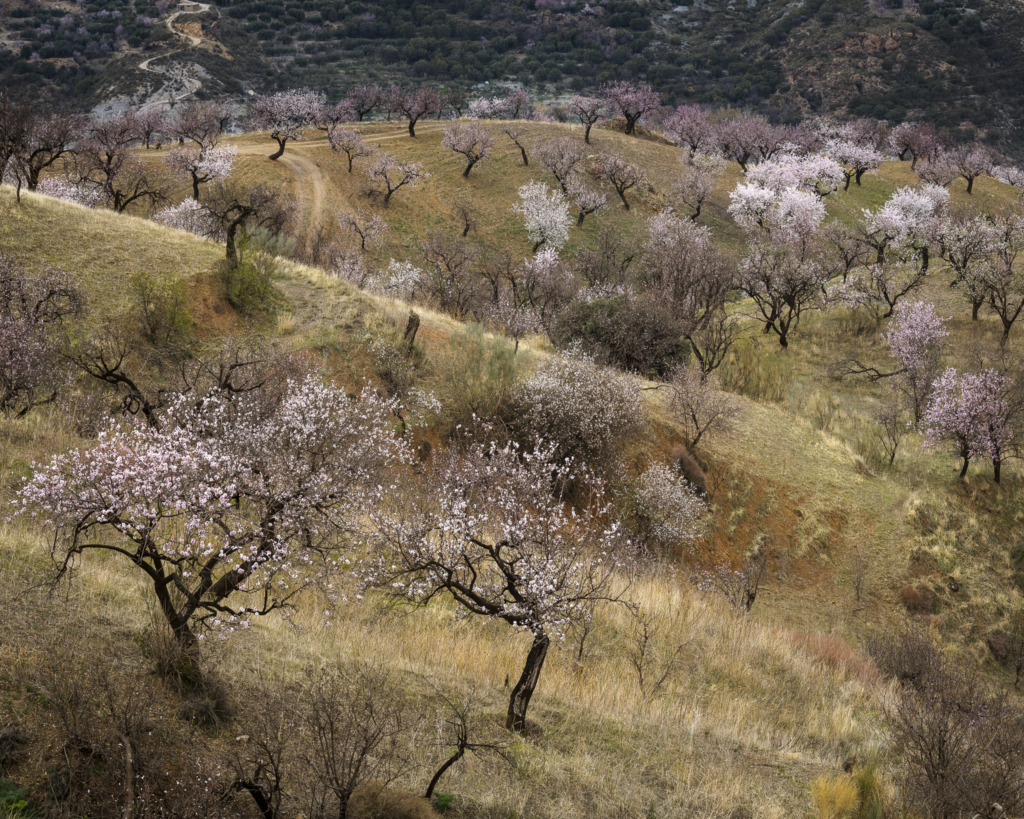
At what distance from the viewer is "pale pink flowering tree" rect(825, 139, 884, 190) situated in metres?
70.3

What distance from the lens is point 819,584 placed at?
19500mm

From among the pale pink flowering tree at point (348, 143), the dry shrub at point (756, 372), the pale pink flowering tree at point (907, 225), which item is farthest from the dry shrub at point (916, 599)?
the pale pink flowering tree at point (348, 143)

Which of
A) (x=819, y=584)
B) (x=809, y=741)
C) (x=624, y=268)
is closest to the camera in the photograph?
(x=809, y=741)

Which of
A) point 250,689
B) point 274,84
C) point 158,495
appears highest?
point 158,495

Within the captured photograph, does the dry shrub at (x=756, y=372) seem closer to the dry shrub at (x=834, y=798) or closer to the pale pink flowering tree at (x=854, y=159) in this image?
the dry shrub at (x=834, y=798)

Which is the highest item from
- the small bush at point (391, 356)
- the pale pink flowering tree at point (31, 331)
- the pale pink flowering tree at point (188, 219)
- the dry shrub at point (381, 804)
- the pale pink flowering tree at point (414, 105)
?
the dry shrub at point (381, 804)

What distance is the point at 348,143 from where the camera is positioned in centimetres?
5694

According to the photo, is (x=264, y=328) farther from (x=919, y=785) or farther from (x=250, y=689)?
(x=919, y=785)

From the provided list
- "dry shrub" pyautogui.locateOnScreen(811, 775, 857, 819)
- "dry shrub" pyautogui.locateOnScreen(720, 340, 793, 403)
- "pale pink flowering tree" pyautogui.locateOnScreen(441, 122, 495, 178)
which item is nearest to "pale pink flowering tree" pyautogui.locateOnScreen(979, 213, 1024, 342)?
"dry shrub" pyautogui.locateOnScreen(720, 340, 793, 403)

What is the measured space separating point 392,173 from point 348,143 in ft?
13.2

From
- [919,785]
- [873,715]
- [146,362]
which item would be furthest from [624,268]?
[919,785]

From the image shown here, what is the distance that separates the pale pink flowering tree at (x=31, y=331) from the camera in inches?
521

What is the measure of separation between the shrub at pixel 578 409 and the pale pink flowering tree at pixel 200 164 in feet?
116

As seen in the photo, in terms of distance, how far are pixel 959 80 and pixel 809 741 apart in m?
164
